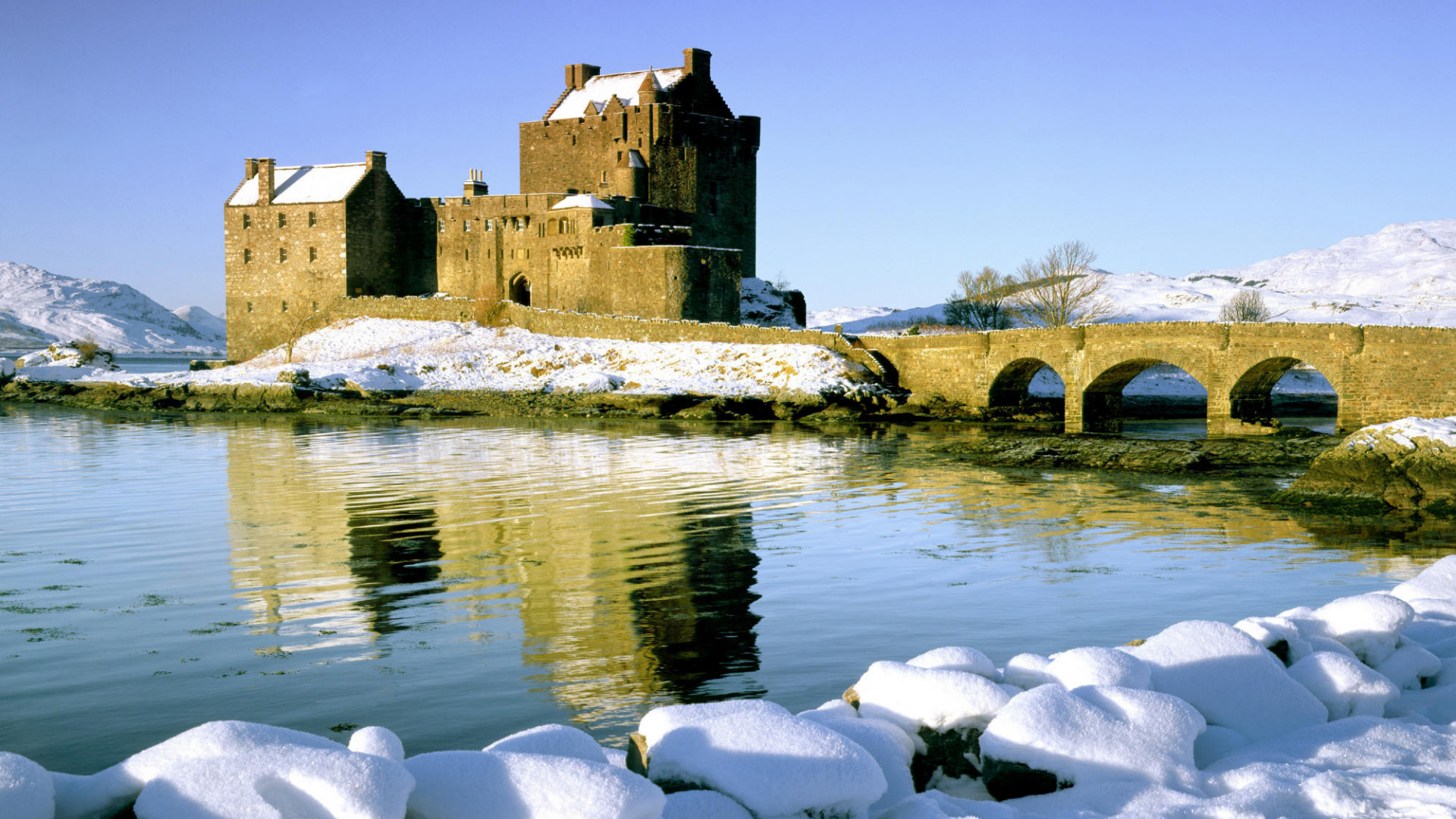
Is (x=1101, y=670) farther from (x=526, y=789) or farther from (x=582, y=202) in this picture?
(x=582, y=202)

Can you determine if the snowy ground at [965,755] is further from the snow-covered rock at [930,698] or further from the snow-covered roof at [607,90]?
the snow-covered roof at [607,90]

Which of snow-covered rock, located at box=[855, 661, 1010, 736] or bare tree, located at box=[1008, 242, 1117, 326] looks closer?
snow-covered rock, located at box=[855, 661, 1010, 736]

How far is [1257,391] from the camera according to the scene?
37438 mm

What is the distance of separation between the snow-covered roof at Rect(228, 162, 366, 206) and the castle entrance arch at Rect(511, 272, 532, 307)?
389 inches

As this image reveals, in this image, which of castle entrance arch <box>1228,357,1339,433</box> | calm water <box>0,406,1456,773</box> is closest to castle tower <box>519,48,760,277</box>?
castle entrance arch <box>1228,357,1339,433</box>

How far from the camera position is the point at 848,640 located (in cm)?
1075

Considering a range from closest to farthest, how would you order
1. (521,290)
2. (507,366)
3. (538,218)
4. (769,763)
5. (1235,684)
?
(769,763), (1235,684), (507,366), (538,218), (521,290)

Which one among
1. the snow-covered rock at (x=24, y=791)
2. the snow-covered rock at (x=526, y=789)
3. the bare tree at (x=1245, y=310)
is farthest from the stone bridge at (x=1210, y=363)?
the bare tree at (x=1245, y=310)

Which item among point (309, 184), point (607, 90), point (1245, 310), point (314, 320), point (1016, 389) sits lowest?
point (1016, 389)

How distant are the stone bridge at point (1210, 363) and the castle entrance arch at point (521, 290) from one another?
65.9 ft

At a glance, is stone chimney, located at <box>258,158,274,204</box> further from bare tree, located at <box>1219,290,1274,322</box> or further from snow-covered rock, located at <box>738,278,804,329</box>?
bare tree, located at <box>1219,290,1274,322</box>

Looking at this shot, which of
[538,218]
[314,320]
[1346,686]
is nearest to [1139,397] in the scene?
[538,218]

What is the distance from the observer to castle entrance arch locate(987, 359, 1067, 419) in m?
42.6

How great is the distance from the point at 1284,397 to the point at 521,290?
1457 inches
